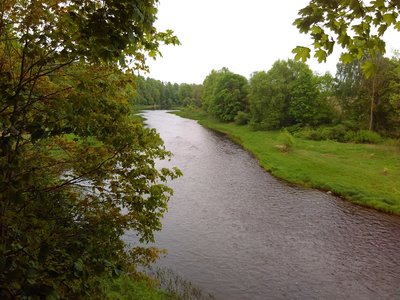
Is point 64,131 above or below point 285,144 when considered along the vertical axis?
above

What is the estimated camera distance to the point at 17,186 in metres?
3.82

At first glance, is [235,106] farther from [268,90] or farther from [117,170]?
[117,170]

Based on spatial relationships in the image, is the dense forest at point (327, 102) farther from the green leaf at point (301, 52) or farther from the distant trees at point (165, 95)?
the distant trees at point (165, 95)

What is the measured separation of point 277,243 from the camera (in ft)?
61.1

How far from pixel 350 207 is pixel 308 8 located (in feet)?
74.8

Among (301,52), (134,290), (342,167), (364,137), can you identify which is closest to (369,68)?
(301,52)

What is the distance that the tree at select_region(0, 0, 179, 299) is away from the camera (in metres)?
3.57

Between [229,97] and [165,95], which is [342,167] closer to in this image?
[229,97]

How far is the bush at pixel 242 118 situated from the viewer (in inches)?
2835

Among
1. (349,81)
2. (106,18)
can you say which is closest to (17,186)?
(106,18)

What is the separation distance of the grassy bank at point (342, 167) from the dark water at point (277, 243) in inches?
62.8

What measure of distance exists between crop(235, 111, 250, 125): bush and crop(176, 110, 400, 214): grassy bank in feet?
73.0

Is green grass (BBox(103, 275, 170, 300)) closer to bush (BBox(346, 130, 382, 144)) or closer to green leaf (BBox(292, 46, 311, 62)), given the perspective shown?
green leaf (BBox(292, 46, 311, 62))

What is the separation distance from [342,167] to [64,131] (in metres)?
32.7
